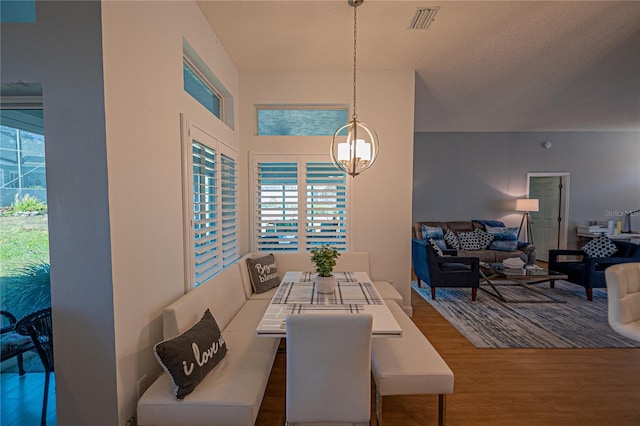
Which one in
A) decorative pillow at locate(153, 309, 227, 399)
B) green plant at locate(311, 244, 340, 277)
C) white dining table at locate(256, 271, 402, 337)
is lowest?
decorative pillow at locate(153, 309, 227, 399)

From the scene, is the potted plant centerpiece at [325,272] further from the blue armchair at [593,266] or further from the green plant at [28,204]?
the blue armchair at [593,266]

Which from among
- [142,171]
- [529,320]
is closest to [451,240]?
[529,320]

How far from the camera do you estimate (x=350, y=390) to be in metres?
1.48

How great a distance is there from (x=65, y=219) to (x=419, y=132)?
21.6 ft

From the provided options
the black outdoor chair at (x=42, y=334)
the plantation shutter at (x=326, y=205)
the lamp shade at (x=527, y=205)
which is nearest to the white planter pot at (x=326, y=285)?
the plantation shutter at (x=326, y=205)

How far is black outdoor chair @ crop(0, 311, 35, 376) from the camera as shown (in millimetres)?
1455

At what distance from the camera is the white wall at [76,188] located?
1.33 meters

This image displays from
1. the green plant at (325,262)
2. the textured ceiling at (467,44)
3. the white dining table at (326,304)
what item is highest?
the textured ceiling at (467,44)

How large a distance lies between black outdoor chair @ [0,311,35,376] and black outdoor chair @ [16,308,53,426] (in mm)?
71

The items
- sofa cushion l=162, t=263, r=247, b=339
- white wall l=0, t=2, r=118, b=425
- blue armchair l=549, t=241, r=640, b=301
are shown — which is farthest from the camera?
blue armchair l=549, t=241, r=640, b=301

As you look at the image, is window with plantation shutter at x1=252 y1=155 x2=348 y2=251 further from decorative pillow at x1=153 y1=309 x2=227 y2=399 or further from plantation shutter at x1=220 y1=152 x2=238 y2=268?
decorative pillow at x1=153 y1=309 x2=227 y2=399

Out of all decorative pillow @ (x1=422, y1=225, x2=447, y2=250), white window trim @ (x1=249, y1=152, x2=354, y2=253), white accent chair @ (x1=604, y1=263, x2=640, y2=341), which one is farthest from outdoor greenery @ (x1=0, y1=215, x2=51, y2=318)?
decorative pillow @ (x1=422, y1=225, x2=447, y2=250)

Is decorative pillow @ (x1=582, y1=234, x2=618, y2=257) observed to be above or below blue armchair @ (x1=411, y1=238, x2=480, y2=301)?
above

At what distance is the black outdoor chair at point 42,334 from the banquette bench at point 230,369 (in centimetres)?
54
